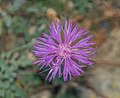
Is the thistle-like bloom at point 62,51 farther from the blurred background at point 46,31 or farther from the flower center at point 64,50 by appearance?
the blurred background at point 46,31

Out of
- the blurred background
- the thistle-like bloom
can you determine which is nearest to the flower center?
the thistle-like bloom

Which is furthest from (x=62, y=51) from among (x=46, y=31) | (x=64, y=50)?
(x=46, y=31)

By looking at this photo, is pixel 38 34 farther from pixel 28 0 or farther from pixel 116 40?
pixel 116 40

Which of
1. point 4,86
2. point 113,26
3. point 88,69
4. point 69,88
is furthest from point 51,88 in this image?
point 113,26

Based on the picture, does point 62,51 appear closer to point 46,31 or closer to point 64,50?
point 64,50

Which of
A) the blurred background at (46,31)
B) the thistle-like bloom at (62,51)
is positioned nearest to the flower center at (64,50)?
the thistle-like bloom at (62,51)

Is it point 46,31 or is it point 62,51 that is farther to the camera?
point 46,31

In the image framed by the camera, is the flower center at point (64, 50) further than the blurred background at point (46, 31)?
No
